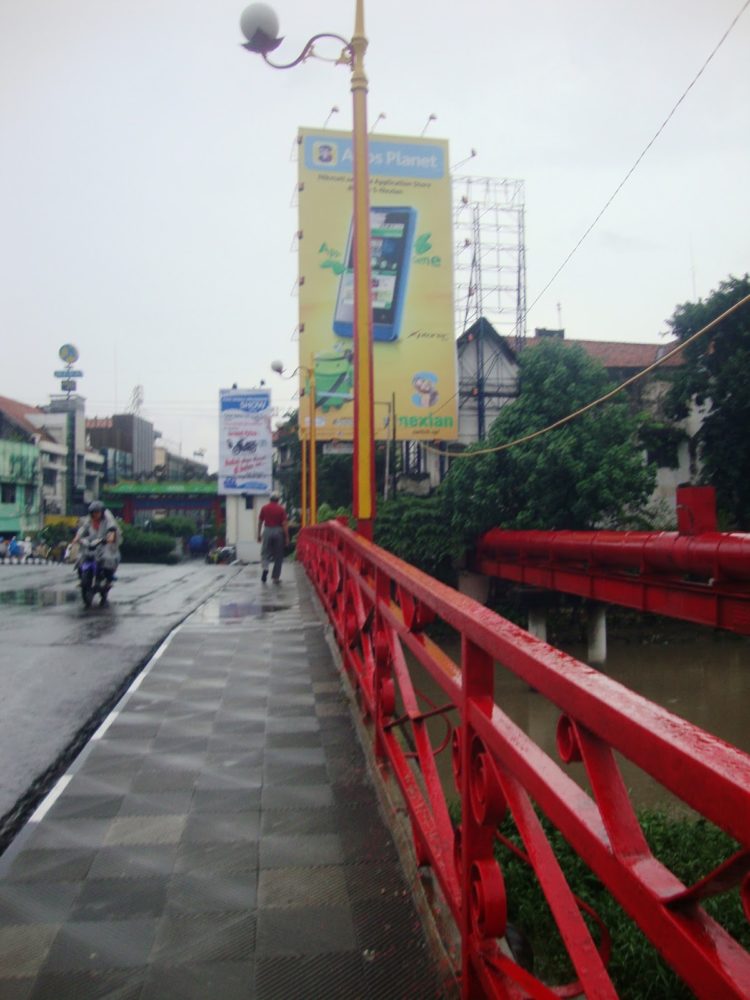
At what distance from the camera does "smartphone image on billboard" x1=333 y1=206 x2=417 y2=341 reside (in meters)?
24.6

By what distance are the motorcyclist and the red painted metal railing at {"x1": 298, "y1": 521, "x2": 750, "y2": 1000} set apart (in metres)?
8.11

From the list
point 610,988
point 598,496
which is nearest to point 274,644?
point 610,988

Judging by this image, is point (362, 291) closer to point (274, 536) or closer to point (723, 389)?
point (274, 536)

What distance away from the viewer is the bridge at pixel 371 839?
1134mm

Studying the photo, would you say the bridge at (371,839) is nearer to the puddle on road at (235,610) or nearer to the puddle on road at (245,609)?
the puddle on road at (235,610)

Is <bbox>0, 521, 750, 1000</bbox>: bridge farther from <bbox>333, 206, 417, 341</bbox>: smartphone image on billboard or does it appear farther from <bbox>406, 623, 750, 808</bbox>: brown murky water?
<bbox>333, 206, 417, 341</bbox>: smartphone image on billboard

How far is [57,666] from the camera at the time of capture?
6.14 metres

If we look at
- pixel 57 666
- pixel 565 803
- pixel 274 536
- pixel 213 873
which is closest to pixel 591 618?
pixel 274 536

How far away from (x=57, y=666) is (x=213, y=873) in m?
3.82

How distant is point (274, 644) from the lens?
697cm

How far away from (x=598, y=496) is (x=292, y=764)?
1779 centimetres

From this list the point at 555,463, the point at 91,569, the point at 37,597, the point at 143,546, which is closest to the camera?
the point at 91,569

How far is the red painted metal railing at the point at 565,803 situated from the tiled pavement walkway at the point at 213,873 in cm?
30

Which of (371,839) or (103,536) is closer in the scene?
(371,839)
